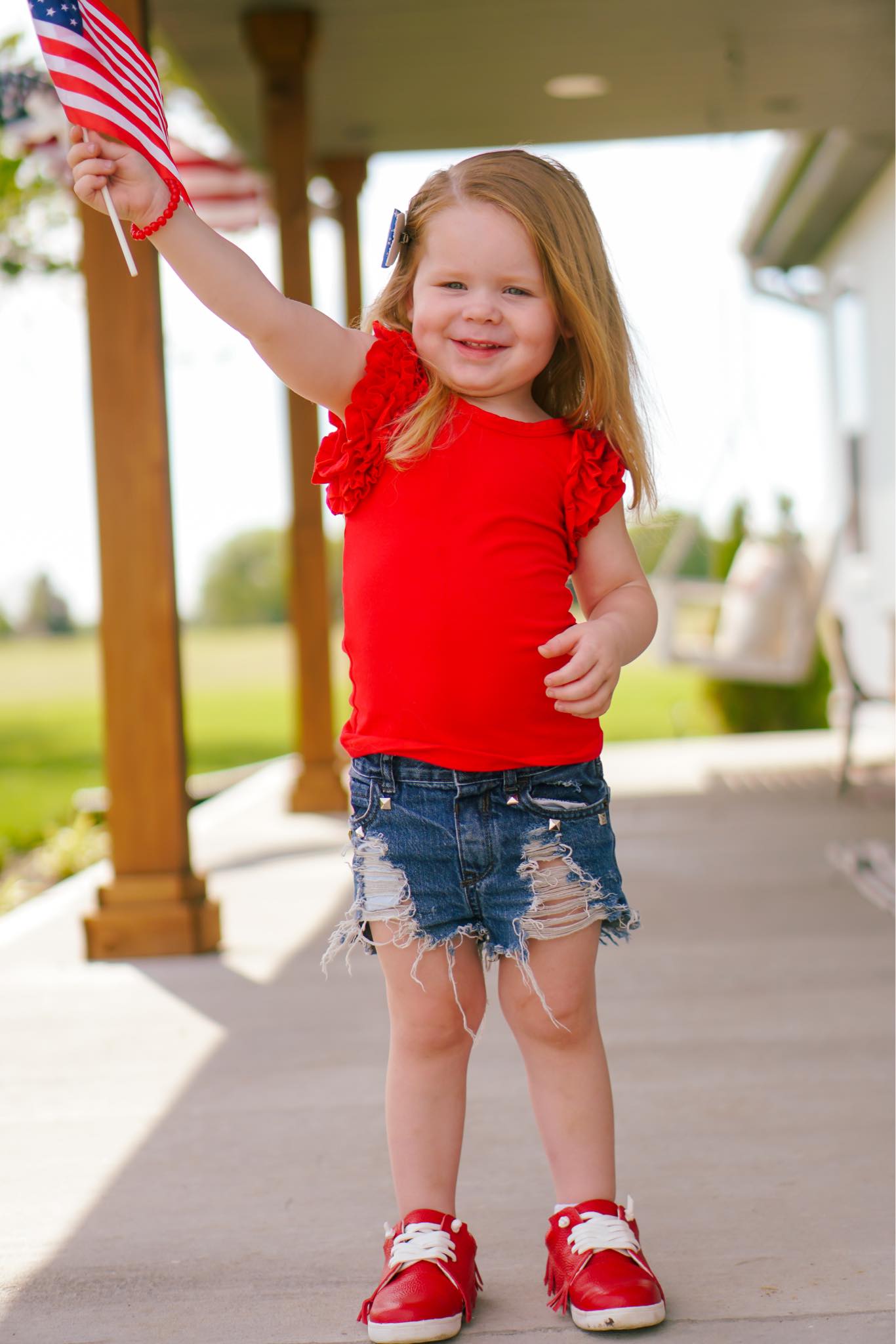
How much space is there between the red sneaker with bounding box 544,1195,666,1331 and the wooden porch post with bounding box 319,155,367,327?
5115 millimetres

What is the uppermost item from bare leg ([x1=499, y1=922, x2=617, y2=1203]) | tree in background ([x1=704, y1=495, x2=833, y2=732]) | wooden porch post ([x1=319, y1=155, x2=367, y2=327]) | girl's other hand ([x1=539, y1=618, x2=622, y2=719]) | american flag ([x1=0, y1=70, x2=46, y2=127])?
wooden porch post ([x1=319, y1=155, x2=367, y2=327])

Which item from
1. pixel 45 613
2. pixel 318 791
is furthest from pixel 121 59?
pixel 45 613

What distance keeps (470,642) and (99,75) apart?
2.44 ft

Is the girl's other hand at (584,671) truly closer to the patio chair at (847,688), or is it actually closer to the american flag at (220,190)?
the patio chair at (847,688)

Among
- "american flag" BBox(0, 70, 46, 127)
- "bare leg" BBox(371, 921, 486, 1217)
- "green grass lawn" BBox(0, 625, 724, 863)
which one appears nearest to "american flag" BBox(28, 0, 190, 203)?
"bare leg" BBox(371, 921, 486, 1217)

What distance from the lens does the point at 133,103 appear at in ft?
5.31

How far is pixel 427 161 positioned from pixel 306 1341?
5892 millimetres

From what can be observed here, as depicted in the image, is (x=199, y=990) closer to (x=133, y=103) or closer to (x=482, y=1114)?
(x=482, y=1114)

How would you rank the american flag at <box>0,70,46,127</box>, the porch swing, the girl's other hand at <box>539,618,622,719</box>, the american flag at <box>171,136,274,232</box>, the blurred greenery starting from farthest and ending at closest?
1. the blurred greenery
2. the american flag at <box>171,136,274,232</box>
3. the porch swing
4. the american flag at <box>0,70,46,127</box>
5. the girl's other hand at <box>539,618,622,719</box>

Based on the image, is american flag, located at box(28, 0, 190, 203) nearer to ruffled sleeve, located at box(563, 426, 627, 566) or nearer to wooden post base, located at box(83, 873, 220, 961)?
ruffled sleeve, located at box(563, 426, 627, 566)

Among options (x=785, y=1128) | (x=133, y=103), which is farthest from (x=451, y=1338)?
(x=133, y=103)

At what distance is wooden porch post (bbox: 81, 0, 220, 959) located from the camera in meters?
3.32

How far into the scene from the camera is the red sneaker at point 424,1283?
151cm

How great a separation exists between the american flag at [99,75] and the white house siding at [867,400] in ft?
19.0
